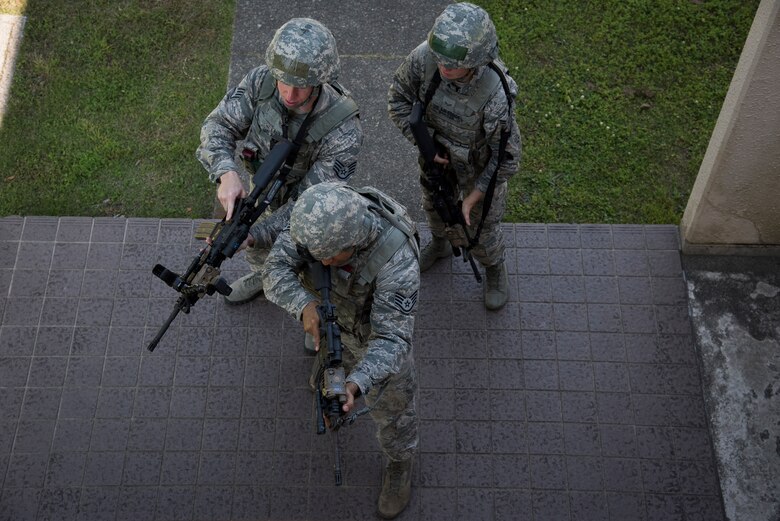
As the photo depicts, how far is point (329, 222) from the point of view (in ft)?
12.5

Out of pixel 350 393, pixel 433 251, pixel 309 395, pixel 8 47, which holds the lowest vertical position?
pixel 309 395

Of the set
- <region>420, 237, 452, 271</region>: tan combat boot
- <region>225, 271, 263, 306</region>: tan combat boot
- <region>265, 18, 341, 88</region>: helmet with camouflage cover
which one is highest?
<region>265, 18, 341, 88</region>: helmet with camouflage cover

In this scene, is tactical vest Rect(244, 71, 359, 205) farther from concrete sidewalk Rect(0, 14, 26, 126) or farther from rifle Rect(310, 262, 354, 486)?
concrete sidewalk Rect(0, 14, 26, 126)

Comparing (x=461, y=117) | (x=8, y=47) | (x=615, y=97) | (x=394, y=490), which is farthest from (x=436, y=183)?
(x=8, y=47)

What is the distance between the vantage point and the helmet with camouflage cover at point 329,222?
383cm

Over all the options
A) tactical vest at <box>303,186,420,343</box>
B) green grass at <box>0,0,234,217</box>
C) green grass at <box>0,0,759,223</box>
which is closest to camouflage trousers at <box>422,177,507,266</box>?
green grass at <box>0,0,759,223</box>

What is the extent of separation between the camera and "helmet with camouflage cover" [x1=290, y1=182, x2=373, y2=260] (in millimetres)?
3830

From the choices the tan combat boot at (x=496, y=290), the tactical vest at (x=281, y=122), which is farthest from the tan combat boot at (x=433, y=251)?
the tactical vest at (x=281, y=122)

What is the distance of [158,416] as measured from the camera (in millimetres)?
5492

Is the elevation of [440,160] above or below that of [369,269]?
below

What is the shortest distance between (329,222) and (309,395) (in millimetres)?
2097

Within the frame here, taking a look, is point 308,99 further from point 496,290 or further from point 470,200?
point 496,290

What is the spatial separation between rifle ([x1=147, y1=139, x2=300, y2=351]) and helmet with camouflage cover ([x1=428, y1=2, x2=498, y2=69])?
3.18 feet

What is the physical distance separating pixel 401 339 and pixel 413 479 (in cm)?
161
